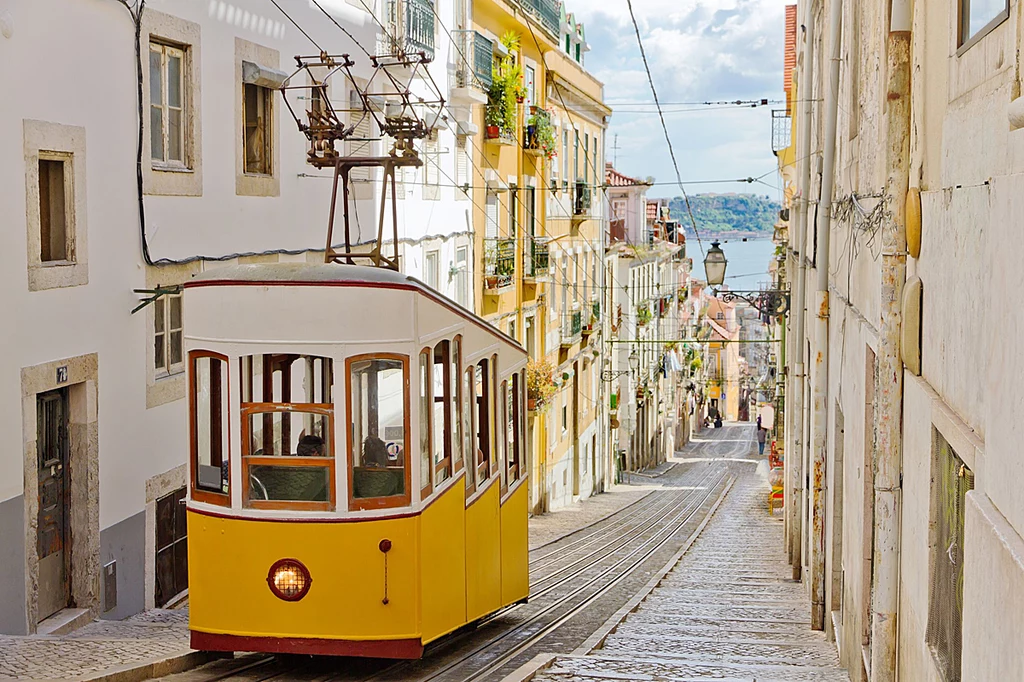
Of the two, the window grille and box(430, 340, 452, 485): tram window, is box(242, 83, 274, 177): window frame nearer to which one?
box(430, 340, 452, 485): tram window

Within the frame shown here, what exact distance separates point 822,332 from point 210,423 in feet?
22.2

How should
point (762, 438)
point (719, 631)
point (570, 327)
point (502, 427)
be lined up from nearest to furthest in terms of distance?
point (502, 427)
point (719, 631)
point (570, 327)
point (762, 438)

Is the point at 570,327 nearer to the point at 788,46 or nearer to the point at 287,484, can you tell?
the point at 788,46

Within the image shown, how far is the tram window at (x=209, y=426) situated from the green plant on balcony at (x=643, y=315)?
3776cm

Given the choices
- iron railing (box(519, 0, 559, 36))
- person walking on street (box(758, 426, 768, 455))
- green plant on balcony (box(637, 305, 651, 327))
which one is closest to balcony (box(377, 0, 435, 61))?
iron railing (box(519, 0, 559, 36))

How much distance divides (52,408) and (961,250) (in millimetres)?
7174

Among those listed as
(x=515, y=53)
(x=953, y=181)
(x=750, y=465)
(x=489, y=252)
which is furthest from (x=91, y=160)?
(x=750, y=465)

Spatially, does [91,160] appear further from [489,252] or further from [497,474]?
[489,252]

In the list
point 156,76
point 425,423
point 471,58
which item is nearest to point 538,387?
point 471,58

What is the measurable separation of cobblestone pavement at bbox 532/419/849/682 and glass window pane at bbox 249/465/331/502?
6.06ft

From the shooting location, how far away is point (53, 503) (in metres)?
9.48

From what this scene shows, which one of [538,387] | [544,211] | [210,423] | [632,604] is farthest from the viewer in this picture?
[544,211]

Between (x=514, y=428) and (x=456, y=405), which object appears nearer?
(x=456, y=405)

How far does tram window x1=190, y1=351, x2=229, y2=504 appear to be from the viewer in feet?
24.9
